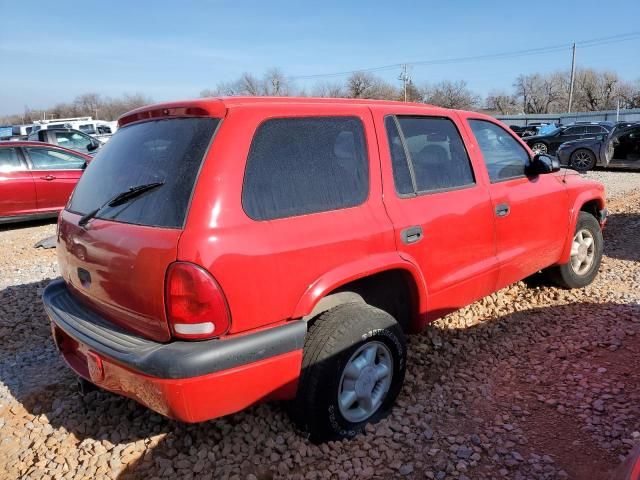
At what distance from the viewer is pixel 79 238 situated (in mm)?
A: 2496

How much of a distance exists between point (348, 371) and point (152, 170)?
1.42m

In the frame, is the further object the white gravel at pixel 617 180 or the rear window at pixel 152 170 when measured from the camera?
the white gravel at pixel 617 180

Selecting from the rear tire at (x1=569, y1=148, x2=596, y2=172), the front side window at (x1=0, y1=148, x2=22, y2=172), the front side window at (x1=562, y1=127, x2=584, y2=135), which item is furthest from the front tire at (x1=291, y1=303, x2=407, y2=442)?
the front side window at (x1=562, y1=127, x2=584, y2=135)

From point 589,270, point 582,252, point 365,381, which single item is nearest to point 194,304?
point 365,381

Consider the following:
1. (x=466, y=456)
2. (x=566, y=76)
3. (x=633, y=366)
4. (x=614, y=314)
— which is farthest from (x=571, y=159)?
(x=566, y=76)

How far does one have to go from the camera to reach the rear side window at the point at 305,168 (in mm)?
2227

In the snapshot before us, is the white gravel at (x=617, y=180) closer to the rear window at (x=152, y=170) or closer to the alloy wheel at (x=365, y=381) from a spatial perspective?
the alloy wheel at (x=365, y=381)

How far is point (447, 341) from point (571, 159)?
45.2 ft

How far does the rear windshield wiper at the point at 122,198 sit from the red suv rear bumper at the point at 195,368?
531 mm

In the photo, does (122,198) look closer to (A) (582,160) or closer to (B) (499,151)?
(B) (499,151)

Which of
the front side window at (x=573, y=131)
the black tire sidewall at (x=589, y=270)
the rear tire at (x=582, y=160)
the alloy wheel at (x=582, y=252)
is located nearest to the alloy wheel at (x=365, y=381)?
the black tire sidewall at (x=589, y=270)

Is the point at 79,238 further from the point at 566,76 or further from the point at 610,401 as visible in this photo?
the point at 566,76

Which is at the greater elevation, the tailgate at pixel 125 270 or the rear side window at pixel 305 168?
the rear side window at pixel 305 168

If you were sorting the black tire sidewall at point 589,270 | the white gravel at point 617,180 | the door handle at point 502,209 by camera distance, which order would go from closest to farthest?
1. the door handle at point 502,209
2. the black tire sidewall at point 589,270
3. the white gravel at point 617,180
